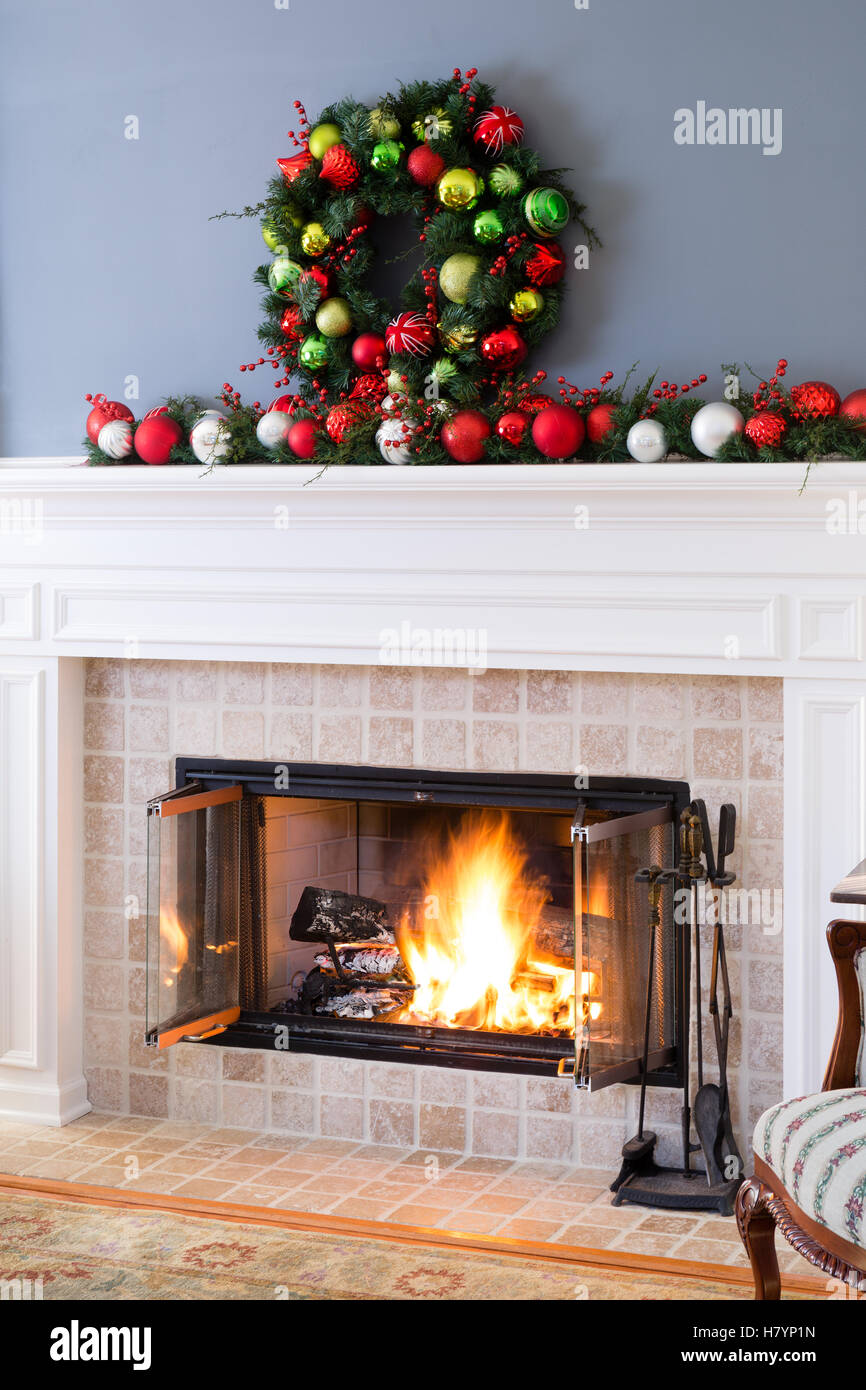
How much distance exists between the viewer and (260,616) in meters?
3.00

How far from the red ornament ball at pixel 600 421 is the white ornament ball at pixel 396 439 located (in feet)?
1.20

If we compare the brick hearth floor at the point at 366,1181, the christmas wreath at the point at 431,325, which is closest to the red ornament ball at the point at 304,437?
the christmas wreath at the point at 431,325

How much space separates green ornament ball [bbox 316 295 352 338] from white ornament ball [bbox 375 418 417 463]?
269 millimetres

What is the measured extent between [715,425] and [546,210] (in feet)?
1.86

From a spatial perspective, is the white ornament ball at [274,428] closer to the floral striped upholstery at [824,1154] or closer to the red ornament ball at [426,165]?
the red ornament ball at [426,165]

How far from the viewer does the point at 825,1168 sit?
177 centimetres

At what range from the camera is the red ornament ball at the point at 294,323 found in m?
2.97

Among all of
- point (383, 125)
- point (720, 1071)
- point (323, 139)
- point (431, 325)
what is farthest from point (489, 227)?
point (720, 1071)

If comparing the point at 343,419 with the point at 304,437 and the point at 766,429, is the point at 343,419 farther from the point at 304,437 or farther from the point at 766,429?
the point at 766,429

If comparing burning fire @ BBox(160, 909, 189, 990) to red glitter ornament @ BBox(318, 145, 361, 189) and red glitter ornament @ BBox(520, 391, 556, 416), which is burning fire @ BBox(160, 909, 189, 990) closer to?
red glitter ornament @ BBox(520, 391, 556, 416)
